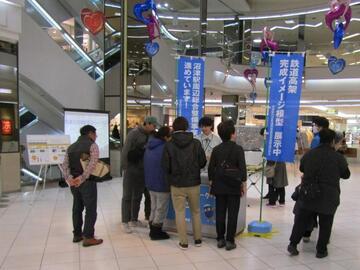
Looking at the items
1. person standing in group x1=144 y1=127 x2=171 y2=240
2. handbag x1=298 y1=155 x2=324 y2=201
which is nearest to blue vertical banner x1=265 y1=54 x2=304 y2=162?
handbag x1=298 y1=155 x2=324 y2=201

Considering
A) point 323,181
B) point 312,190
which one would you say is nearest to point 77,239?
point 312,190

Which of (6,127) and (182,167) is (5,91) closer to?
(6,127)

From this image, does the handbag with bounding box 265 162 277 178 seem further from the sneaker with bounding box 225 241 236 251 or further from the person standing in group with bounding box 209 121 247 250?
the sneaker with bounding box 225 241 236 251

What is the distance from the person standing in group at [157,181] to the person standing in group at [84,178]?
589 mm

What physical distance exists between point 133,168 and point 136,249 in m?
1.02

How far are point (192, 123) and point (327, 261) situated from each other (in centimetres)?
333

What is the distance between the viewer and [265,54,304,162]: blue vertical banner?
4.32 metres

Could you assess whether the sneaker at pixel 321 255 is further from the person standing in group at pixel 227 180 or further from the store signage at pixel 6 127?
the store signage at pixel 6 127

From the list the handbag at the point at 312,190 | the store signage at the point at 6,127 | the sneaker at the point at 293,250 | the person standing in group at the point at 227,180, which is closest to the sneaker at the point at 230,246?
the person standing in group at the point at 227,180

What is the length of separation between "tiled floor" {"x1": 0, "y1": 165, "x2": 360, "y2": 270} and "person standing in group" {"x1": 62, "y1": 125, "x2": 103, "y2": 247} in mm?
196

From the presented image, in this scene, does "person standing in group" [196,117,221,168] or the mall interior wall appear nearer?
"person standing in group" [196,117,221,168]

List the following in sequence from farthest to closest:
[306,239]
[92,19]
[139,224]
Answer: [92,19], [139,224], [306,239]

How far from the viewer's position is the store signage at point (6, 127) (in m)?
7.01

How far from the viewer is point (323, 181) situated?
3.63 meters
